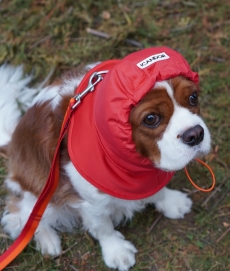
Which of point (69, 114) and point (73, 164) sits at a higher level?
point (69, 114)

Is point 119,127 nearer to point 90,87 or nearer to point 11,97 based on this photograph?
point 90,87

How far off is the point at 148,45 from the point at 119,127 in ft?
6.65

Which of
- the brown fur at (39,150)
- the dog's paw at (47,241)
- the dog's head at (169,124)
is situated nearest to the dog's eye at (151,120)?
the dog's head at (169,124)

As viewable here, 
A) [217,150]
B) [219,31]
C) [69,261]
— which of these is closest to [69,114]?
[69,261]

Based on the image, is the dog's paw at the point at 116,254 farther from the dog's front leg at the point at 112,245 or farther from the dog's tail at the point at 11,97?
the dog's tail at the point at 11,97

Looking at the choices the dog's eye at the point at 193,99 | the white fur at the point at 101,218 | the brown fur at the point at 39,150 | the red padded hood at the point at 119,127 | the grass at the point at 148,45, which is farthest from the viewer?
the grass at the point at 148,45

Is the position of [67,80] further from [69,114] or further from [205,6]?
[205,6]

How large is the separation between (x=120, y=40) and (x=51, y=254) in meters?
1.84

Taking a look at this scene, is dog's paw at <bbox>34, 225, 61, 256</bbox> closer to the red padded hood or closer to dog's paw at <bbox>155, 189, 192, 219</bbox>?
dog's paw at <bbox>155, 189, 192, 219</bbox>

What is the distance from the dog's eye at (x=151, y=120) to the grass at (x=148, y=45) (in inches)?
48.8

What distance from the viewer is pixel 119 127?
2.25 metres

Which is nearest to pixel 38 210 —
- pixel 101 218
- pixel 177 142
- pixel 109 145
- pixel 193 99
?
pixel 101 218

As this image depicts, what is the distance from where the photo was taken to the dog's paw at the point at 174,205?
334 centimetres

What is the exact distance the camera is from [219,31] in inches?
166
